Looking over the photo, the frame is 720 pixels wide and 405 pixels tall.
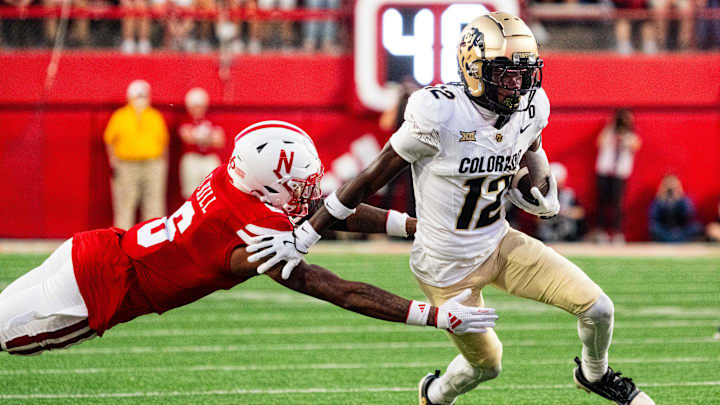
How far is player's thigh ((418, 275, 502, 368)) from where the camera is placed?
4988mm

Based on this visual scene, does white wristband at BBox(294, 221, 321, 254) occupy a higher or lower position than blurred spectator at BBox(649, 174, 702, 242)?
higher

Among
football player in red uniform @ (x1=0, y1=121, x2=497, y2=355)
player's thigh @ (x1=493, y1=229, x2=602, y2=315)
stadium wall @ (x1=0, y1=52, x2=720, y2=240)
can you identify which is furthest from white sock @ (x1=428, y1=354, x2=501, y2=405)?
stadium wall @ (x1=0, y1=52, x2=720, y2=240)

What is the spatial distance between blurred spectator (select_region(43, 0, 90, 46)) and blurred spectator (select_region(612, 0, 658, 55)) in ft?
20.3

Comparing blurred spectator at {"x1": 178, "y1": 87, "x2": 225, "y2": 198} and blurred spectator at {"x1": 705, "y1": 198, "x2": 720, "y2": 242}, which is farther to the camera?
blurred spectator at {"x1": 705, "y1": 198, "x2": 720, "y2": 242}

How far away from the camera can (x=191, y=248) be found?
4590 mm

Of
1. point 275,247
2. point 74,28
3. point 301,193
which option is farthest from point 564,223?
point 275,247

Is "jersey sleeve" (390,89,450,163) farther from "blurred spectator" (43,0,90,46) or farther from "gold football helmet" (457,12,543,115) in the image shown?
"blurred spectator" (43,0,90,46)

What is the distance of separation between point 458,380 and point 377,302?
933 millimetres

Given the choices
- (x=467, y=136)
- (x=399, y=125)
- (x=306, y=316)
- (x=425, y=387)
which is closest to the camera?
(x=467, y=136)

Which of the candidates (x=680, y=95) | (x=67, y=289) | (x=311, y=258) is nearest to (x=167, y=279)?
(x=67, y=289)

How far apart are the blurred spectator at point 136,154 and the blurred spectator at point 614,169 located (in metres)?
5.00

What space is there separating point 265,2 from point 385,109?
1.90 meters

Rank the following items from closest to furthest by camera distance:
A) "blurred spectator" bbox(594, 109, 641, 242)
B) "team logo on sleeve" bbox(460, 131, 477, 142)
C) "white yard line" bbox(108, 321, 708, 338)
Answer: "team logo on sleeve" bbox(460, 131, 477, 142) < "white yard line" bbox(108, 321, 708, 338) < "blurred spectator" bbox(594, 109, 641, 242)

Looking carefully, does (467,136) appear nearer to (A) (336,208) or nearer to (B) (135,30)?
(A) (336,208)
